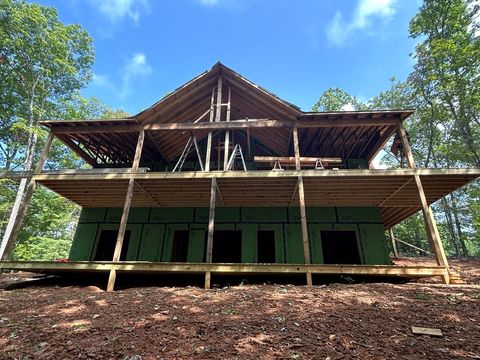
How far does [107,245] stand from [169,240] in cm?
383

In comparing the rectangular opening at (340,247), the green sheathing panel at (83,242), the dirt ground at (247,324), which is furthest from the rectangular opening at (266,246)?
the green sheathing panel at (83,242)

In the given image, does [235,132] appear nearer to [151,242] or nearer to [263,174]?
[263,174]

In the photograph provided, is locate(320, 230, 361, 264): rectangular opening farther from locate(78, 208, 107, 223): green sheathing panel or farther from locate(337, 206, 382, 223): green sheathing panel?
locate(78, 208, 107, 223): green sheathing panel

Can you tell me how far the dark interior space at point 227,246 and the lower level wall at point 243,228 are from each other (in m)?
0.80

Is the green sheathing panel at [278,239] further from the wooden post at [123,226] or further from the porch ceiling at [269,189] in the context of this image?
the wooden post at [123,226]

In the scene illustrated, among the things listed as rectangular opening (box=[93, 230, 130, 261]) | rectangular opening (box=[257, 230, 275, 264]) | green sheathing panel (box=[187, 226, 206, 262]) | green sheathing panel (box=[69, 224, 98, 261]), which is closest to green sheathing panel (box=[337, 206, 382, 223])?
rectangular opening (box=[257, 230, 275, 264])

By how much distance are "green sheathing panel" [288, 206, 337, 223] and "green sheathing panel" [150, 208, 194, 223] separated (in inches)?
205

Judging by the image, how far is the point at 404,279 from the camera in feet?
33.1

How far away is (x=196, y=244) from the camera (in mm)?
12891

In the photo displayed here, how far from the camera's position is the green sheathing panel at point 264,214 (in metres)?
12.9

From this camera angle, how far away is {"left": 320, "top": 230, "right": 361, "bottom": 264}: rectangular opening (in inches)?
493

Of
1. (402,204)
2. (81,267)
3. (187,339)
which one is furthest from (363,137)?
(81,267)

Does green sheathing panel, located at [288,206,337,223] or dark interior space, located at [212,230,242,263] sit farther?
dark interior space, located at [212,230,242,263]

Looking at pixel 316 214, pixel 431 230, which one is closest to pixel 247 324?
pixel 431 230
